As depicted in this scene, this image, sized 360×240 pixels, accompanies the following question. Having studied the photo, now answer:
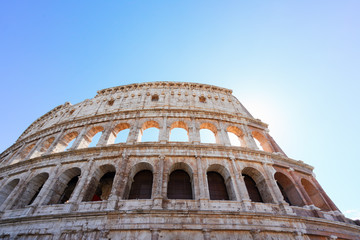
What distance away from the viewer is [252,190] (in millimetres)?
11750

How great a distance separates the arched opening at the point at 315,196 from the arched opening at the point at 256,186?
4.42m

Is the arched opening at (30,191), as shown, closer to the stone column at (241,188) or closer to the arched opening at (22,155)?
the arched opening at (22,155)

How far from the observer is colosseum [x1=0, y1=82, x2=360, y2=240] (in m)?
8.55

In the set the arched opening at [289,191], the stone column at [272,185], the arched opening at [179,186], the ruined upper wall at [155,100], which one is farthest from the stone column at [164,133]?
the arched opening at [289,191]

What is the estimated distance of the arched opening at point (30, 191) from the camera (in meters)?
11.1

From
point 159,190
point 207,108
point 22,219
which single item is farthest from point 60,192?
point 207,108

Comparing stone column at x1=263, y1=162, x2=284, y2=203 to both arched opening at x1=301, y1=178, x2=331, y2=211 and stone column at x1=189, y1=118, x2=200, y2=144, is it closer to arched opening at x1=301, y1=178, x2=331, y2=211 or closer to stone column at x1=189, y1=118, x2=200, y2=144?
arched opening at x1=301, y1=178, x2=331, y2=211

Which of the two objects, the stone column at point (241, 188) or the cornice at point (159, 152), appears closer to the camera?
the stone column at point (241, 188)

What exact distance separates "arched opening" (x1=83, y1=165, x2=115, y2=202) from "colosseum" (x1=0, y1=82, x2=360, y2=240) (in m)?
0.06

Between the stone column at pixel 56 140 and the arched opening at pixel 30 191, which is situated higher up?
the stone column at pixel 56 140

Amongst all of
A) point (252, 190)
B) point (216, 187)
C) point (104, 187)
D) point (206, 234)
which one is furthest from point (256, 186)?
point (104, 187)

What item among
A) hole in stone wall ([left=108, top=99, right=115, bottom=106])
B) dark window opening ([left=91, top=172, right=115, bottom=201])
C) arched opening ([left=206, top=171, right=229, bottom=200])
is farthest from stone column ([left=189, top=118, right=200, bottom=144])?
hole in stone wall ([left=108, top=99, right=115, bottom=106])

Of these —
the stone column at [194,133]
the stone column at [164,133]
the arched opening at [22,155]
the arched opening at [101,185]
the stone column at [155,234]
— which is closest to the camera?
the stone column at [155,234]

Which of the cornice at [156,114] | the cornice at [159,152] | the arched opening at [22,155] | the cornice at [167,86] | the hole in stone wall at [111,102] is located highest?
the cornice at [167,86]
